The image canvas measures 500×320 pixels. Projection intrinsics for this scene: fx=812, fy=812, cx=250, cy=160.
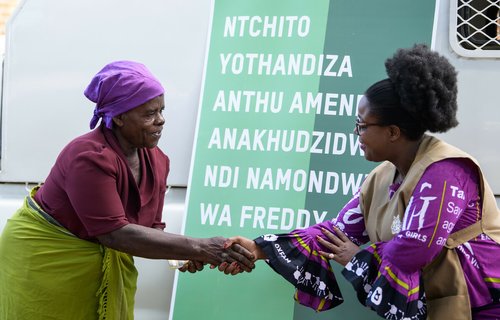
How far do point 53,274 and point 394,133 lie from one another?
138cm

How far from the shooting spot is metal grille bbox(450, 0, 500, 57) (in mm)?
3455

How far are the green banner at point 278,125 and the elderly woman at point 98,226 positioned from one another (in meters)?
0.47

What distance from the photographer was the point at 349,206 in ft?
10.6

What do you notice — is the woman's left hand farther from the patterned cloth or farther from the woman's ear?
the woman's ear

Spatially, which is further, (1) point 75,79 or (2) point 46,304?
(1) point 75,79

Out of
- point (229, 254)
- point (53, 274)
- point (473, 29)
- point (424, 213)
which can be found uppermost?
point (473, 29)

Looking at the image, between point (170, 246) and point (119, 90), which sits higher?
point (119, 90)

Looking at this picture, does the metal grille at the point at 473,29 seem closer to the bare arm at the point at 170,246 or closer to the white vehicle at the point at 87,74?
the white vehicle at the point at 87,74

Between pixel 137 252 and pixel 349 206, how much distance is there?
0.85 m

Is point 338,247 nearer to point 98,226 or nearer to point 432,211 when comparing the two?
point 432,211

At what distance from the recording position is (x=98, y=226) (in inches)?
116

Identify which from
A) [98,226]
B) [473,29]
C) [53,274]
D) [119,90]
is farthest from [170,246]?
[473,29]

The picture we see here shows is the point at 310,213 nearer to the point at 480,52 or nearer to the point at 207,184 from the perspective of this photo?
the point at 207,184

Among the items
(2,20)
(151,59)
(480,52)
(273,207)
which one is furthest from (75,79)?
(2,20)
